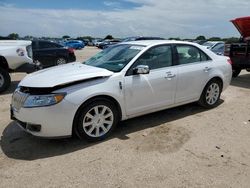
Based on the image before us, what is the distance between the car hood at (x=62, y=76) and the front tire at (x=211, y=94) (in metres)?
2.44

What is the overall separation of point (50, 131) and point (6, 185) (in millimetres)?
969

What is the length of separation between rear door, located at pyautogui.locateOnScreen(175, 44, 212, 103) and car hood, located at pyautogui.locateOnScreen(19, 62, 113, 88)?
5.19ft

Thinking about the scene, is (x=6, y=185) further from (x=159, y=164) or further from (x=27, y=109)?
(x=159, y=164)

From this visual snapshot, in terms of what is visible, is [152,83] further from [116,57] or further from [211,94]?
[211,94]

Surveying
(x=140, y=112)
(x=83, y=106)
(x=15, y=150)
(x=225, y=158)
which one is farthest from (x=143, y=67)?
(x=15, y=150)

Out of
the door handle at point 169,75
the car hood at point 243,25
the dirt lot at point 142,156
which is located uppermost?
the car hood at point 243,25

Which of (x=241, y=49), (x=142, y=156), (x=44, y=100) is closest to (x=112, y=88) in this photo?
(x=44, y=100)

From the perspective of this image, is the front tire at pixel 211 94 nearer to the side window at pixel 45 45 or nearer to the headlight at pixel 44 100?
the headlight at pixel 44 100

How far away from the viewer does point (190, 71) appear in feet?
17.7

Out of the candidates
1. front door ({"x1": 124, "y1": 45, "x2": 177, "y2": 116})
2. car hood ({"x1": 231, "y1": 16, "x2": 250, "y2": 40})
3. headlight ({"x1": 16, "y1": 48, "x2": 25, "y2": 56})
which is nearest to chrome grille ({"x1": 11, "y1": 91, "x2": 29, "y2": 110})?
front door ({"x1": 124, "y1": 45, "x2": 177, "y2": 116})

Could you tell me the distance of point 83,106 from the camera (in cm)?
409

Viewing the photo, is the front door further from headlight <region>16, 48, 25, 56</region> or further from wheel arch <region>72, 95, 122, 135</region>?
headlight <region>16, 48, 25, 56</region>

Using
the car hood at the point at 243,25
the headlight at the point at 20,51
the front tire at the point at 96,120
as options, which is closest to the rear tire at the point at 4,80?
the headlight at the point at 20,51

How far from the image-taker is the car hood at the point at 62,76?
4.06 meters
